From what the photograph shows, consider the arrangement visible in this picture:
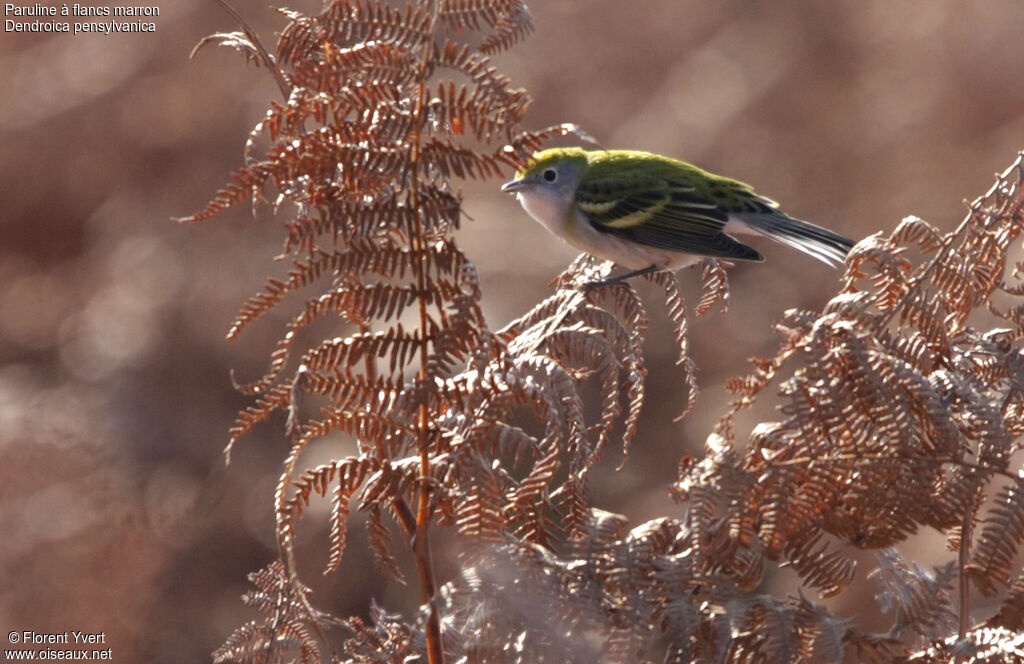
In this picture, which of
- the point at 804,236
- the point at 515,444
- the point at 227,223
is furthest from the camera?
the point at 227,223

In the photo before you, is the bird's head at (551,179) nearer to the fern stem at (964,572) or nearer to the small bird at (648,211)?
the small bird at (648,211)

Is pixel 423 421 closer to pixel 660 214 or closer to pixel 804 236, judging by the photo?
pixel 660 214

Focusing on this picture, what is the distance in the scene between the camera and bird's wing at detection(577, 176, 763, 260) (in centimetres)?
382

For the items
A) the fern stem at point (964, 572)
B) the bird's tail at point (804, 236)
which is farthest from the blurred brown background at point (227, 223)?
the fern stem at point (964, 572)

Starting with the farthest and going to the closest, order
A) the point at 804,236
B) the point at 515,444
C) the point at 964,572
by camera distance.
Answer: the point at 804,236 → the point at 964,572 → the point at 515,444

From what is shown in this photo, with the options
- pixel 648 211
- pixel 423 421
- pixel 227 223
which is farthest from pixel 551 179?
pixel 227 223

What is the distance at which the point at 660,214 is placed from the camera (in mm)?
3963

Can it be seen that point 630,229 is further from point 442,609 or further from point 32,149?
point 32,149

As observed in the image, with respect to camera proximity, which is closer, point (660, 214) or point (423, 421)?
point (423, 421)

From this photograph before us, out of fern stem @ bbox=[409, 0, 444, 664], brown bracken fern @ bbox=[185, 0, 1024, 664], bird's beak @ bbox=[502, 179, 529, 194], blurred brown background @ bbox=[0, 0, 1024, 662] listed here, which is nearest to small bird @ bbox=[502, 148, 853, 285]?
bird's beak @ bbox=[502, 179, 529, 194]

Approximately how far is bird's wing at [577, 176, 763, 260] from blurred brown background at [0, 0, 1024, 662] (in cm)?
132

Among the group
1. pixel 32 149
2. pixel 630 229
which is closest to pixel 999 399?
pixel 630 229

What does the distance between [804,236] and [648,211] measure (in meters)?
0.62

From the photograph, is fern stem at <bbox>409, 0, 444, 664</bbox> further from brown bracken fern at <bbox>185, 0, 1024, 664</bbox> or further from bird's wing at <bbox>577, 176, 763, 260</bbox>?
bird's wing at <bbox>577, 176, 763, 260</bbox>
